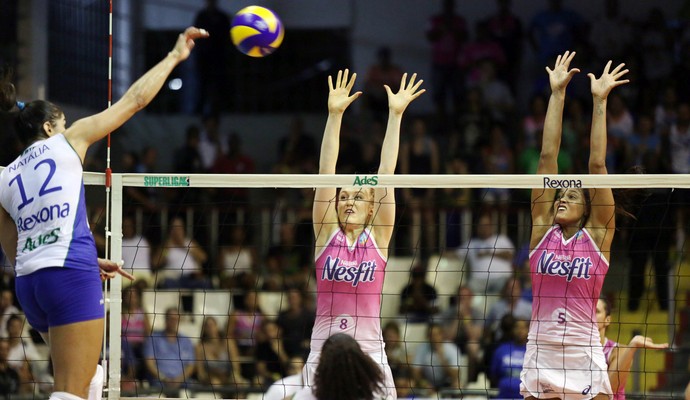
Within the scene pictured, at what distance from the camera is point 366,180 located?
655 centimetres

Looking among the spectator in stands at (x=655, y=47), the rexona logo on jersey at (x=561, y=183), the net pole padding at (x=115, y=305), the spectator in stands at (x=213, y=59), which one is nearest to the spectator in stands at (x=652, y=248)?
the spectator in stands at (x=655, y=47)

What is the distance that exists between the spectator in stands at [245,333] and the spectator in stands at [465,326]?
201 centimetres

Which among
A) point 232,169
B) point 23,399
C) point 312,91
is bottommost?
point 23,399

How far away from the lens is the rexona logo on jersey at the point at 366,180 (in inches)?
258

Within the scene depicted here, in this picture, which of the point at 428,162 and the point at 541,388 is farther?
the point at 428,162

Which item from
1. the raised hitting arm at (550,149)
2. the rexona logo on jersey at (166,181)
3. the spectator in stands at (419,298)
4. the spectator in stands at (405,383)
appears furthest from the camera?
the spectator in stands at (419,298)

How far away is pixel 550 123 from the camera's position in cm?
664

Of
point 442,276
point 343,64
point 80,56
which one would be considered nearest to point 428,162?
point 442,276

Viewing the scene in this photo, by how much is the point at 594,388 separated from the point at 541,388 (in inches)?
12.9

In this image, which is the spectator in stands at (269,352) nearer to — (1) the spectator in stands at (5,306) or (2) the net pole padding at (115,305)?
(1) the spectator in stands at (5,306)

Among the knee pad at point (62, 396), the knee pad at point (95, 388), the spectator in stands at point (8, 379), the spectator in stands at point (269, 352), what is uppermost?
the knee pad at point (62, 396)

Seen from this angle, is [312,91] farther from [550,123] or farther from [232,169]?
[550,123]

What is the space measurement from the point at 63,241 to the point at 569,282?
3.08 m

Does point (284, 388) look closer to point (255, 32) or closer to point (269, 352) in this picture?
point (255, 32)
